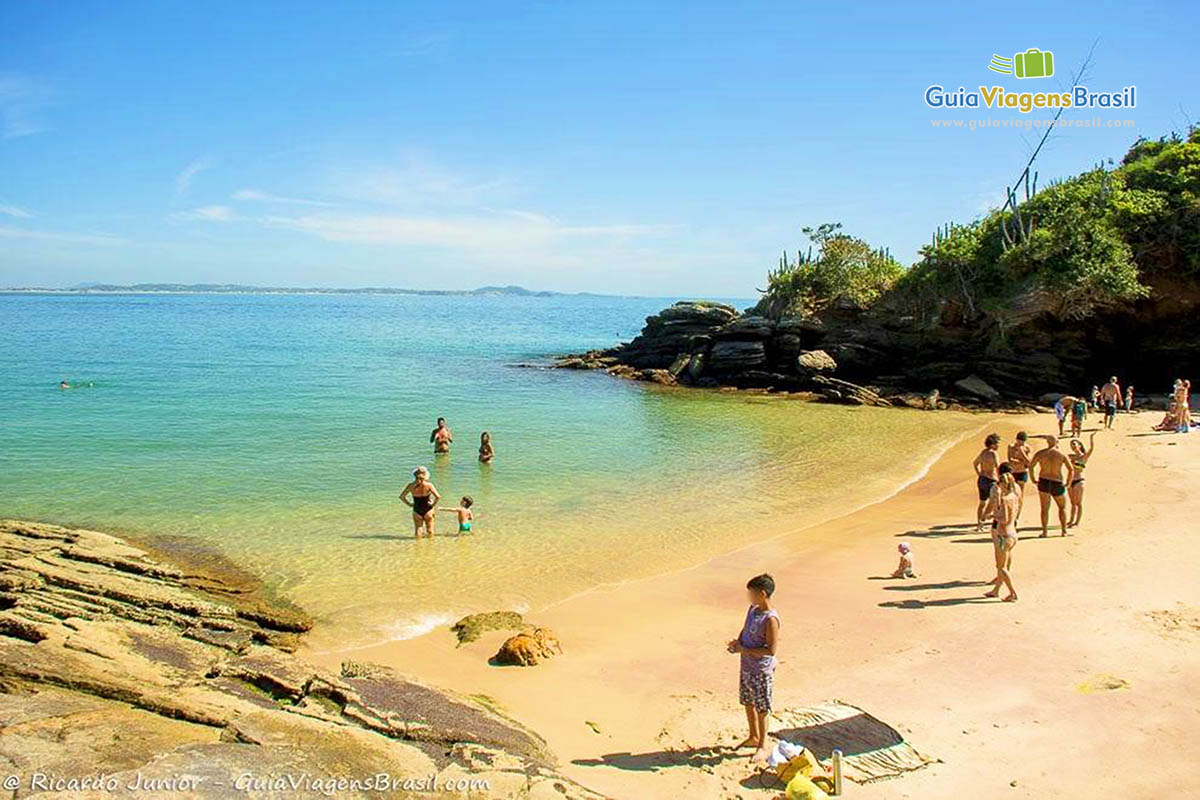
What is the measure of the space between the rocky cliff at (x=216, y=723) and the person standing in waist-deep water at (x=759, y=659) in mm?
1750

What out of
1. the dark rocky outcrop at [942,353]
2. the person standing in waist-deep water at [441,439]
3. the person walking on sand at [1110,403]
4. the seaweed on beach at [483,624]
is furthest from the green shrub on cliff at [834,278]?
the seaweed on beach at [483,624]

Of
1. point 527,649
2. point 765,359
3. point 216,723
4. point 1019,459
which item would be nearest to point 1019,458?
point 1019,459

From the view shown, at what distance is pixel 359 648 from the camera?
9195mm

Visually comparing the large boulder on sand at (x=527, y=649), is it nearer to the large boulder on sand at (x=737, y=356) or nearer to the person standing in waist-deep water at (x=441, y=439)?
the person standing in waist-deep water at (x=441, y=439)

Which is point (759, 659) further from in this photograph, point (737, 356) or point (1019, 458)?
point (737, 356)

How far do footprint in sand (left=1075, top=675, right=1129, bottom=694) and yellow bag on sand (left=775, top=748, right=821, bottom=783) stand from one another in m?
3.31

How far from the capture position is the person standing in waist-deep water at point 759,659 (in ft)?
20.5

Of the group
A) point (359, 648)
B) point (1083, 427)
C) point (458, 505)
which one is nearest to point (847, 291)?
point (1083, 427)

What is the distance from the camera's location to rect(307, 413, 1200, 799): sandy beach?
606 centimetres

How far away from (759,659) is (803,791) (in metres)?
1.15

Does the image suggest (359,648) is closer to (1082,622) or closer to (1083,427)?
(1082,622)

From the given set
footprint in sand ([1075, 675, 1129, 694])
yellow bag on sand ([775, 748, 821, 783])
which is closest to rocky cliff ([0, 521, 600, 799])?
yellow bag on sand ([775, 748, 821, 783])

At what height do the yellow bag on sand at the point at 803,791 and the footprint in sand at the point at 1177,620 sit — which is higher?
the footprint in sand at the point at 1177,620

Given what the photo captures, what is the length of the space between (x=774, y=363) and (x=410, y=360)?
25223mm
